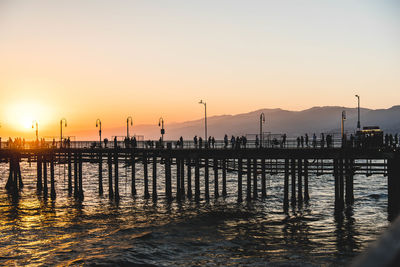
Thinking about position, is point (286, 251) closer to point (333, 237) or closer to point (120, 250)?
point (333, 237)

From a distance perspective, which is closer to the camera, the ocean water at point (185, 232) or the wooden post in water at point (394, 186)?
the ocean water at point (185, 232)

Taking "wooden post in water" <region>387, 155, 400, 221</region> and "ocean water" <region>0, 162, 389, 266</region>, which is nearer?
"ocean water" <region>0, 162, 389, 266</region>

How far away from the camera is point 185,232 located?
1195 inches

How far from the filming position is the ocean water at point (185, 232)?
78.3 ft

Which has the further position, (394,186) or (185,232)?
(394,186)

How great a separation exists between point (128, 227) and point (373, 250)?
3175 cm

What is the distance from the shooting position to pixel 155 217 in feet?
117

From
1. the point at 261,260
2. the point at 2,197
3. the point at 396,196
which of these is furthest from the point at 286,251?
the point at 2,197

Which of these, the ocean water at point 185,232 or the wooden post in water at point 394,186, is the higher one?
the wooden post in water at point 394,186

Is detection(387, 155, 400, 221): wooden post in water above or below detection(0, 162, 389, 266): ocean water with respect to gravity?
above

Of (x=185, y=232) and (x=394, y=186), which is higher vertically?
(x=394, y=186)

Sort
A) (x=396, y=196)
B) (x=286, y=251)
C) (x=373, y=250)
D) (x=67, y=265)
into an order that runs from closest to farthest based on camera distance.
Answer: (x=373, y=250)
(x=67, y=265)
(x=286, y=251)
(x=396, y=196)

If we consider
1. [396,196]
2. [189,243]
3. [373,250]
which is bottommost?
[189,243]

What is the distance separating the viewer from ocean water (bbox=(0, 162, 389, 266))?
78.3 feet
